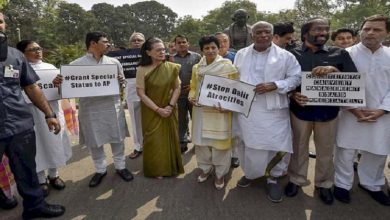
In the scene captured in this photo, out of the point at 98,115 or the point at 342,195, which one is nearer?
the point at 342,195

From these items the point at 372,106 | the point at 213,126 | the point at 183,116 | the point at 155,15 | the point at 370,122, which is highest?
the point at 155,15

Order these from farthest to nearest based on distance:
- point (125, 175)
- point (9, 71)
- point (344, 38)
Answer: point (344, 38) < point (125, 175) < point (9, 71)

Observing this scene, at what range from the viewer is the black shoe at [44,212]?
10.1 ft

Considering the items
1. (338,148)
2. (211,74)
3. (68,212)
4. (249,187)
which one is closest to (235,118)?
(211,74)

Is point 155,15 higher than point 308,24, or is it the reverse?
point 155,15

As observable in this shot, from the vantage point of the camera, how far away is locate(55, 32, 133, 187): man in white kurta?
3.80m

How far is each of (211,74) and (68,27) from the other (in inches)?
1718

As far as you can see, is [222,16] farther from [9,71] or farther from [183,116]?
[9,71]

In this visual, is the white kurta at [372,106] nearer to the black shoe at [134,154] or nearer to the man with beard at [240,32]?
the man with beard at [240,32]

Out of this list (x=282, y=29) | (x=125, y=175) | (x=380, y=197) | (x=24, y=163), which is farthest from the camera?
(x=282, y=29)

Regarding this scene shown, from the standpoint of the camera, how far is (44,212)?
3109mm

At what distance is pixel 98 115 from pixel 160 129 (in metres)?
0.79

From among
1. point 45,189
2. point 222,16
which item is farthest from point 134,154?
point 222,16

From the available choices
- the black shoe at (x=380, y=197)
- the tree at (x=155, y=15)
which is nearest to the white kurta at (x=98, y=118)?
the black shoe at (x=380, y=197)
